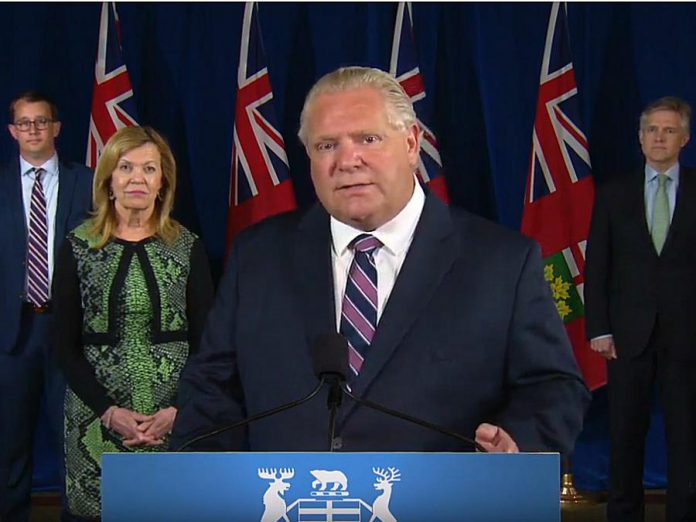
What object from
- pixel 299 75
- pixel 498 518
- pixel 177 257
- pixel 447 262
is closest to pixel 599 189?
pixel 299 75

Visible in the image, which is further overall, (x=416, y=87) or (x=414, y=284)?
(x=416, y=87)

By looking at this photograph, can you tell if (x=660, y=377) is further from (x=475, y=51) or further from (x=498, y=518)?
(x=498, y=518)

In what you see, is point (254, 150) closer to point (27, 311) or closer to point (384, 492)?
point (27, 311)

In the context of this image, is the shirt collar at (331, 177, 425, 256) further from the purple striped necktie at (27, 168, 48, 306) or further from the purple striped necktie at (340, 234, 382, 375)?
the purple striped necktie at (27, 168, 48, 306)

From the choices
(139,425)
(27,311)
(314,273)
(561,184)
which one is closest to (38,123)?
(27,311)

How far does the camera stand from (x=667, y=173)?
201 inches

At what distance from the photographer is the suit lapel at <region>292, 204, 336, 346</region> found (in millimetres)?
2152

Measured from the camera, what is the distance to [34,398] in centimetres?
479

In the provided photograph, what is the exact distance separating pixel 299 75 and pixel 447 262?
3.89 metres

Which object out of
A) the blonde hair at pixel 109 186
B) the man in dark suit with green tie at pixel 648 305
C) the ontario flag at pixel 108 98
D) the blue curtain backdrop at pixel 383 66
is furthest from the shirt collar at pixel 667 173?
the ontario flag at pixel 108 98

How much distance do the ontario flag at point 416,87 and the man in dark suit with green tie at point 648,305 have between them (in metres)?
0.73

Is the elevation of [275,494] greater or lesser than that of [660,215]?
lesser

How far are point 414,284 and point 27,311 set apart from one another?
3.01 meters

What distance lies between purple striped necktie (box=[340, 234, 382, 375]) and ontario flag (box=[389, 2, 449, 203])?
10.2 feet
